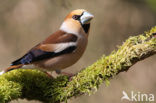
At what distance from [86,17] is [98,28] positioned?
3638 mm

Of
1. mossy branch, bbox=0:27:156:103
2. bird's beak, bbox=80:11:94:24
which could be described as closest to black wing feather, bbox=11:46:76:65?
mossy branch, bbox=0:27:156:103

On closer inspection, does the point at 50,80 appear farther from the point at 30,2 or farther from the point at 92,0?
the point at 30,2

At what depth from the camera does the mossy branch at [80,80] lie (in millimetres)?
2574

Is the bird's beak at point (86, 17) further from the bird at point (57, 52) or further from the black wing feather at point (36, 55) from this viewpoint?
the black wing feather at point (36, 55)

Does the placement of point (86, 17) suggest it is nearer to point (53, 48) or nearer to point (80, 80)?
point (53, 48)

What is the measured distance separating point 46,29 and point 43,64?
12.8 ft

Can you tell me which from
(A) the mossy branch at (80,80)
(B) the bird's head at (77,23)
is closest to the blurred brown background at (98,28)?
(B) the bird's head at (77,23)

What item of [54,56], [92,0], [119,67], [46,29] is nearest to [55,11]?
[46,29]

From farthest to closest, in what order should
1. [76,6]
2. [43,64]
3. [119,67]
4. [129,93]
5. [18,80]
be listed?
[76,6] < [129,93] < [43,64] < [18,80] < [119,67]

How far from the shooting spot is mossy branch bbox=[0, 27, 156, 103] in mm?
2574

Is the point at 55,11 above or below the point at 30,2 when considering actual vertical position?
below

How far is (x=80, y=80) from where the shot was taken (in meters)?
2.66

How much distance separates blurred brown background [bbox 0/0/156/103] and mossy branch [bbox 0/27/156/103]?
11.9 feet

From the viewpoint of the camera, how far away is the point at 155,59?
6941 mm
